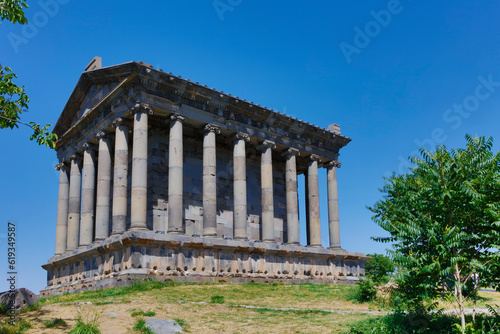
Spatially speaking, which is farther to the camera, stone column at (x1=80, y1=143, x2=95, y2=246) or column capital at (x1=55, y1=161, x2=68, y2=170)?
column capital at (x1=55, y1=161, x2=68, y2=170)

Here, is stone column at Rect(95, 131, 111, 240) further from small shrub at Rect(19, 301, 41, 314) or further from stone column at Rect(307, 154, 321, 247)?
stone column at Rect(307, 154, 321, 247)

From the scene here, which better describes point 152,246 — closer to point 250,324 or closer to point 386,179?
point 250,324

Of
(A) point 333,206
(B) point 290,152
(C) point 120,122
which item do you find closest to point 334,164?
(A) point 333,206

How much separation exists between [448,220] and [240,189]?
17.0 m

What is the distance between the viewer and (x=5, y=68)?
1523 cm

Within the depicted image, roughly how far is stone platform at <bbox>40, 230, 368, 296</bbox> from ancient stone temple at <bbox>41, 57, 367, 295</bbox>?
2.7 inches

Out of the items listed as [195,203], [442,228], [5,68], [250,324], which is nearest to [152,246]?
[195,203]

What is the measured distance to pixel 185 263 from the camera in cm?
2483

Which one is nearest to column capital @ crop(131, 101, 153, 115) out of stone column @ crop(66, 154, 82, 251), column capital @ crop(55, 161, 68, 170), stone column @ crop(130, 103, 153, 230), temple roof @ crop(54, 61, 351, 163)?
stone column @ crop(130, 103, 153, 230)

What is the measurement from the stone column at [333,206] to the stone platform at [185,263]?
143 centimetres

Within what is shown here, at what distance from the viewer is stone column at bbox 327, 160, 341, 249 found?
3509cm

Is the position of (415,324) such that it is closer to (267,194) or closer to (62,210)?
(267,194)

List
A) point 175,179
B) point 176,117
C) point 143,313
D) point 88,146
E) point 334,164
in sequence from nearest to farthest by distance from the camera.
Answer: point 143,313
point 175,179
point 176,117
point 88,146
point 334,164

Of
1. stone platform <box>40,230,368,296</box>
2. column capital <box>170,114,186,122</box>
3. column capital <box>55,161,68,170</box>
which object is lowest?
stone platform <box>40,230,368,296</box>
